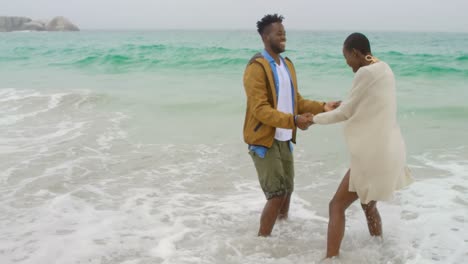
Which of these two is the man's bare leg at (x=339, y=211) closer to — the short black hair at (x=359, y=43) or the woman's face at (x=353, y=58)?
the woman's face at (x=353, y=58)

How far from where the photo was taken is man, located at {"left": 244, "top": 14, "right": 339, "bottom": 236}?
3855 millimetres

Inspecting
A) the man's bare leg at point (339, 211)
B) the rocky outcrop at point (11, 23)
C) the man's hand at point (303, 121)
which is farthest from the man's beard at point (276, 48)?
the rocky outcrop at point (11, 23)

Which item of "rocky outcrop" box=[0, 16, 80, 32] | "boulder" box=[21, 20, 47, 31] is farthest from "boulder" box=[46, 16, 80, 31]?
"boulder" box=[21, 20, 47, 31]

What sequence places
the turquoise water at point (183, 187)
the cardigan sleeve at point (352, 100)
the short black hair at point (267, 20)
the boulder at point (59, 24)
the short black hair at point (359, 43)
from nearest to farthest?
1. the cardigan sleeve at point (352, 100)
2. the short black hair at point (359, 43)
3. the short black hair at point (267, 20)
4. the turquoise water at point (183, 187)
5. the boulder at point (59, 24)

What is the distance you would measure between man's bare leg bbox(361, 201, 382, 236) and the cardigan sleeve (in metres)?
0.81

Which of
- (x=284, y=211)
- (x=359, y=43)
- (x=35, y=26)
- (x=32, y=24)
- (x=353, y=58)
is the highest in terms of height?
(x=359, y=43)

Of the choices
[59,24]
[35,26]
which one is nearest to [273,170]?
[35,26]

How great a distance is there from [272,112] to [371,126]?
74cm

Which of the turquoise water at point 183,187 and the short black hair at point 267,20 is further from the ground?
the short black hair at point 267,20

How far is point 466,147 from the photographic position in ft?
25.6

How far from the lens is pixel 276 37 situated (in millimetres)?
4023

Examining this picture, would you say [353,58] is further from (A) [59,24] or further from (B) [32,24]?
(A) [59,24]

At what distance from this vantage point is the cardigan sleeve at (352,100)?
11.2ft

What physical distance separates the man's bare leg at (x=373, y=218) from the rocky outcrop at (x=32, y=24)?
453 ft
